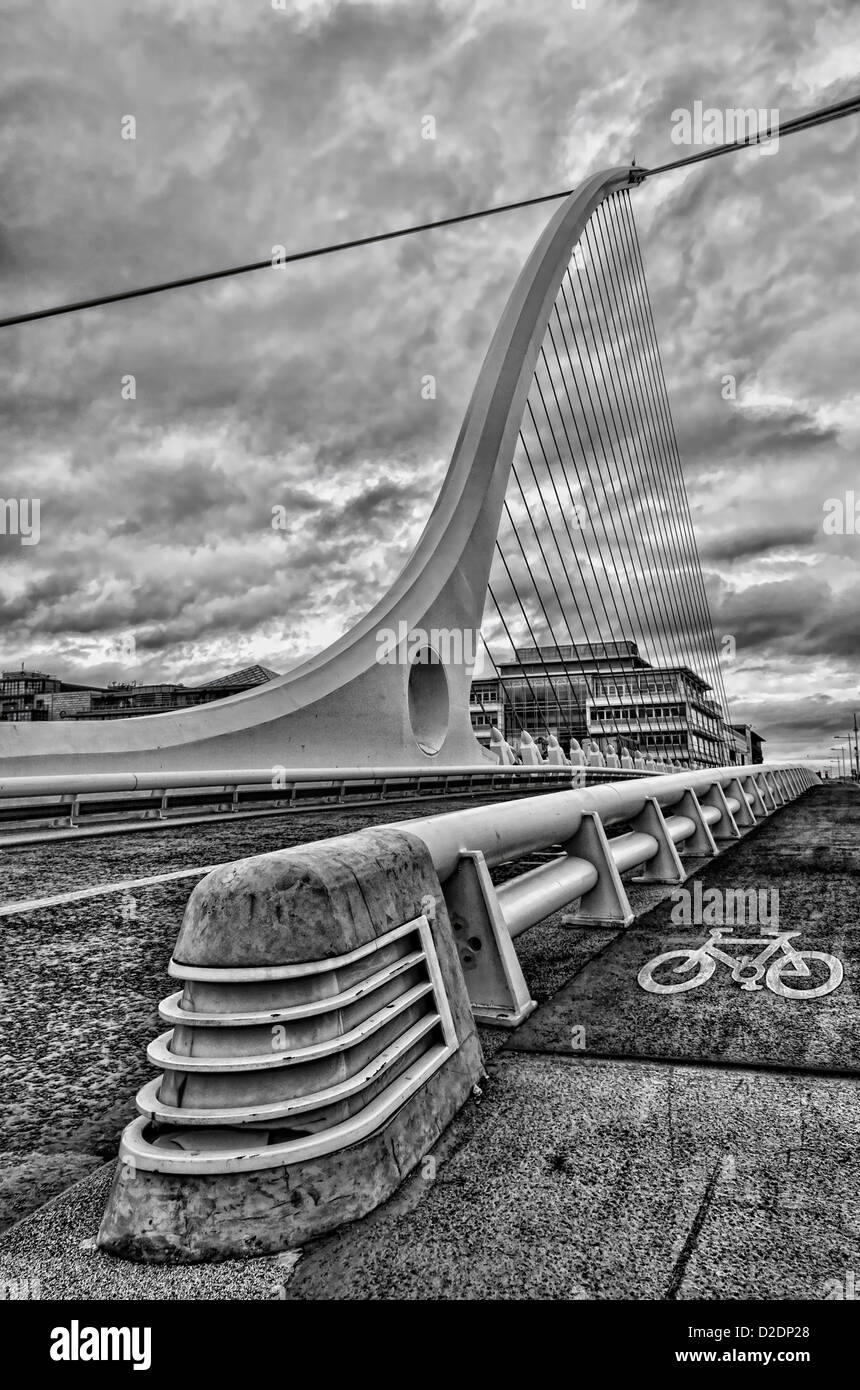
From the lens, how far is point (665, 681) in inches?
3233

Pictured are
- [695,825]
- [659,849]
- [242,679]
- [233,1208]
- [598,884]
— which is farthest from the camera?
[242,679]

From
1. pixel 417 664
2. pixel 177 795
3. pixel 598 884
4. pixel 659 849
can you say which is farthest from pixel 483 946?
pixel 417 664

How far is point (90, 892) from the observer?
475 centimetres

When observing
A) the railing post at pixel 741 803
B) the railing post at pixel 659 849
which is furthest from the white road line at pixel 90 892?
the railing post at pixel 741 803

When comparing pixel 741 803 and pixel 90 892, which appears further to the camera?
pixel 741 803

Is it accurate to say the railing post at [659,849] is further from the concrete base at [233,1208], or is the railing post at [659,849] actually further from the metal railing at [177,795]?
the metal railing at [177,795]

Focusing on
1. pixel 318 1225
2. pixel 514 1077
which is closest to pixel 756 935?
pixel 514 1077

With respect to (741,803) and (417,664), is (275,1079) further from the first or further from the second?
(417,664)

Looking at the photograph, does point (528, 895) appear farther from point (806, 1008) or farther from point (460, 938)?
point (806, 1008)

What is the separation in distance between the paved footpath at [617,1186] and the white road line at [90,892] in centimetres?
222

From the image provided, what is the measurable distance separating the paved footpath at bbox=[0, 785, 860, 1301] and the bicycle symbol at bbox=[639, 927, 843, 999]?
0.18 meters

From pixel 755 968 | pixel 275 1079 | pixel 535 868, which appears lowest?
pixel 755 968

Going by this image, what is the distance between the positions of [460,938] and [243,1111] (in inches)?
53.3

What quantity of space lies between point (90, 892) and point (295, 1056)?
3.65 metres
